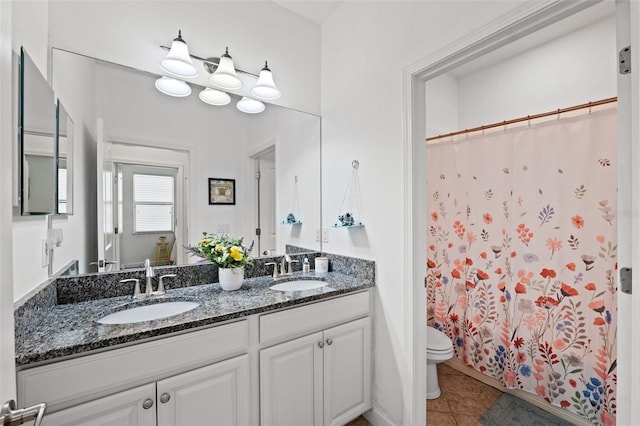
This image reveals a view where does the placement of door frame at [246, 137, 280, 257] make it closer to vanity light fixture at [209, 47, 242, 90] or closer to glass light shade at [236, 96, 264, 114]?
glass light shade at [236, 96, 264, 114]

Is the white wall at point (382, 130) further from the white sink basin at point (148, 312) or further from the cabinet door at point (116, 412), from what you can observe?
the cabinet door at point (116, 412)

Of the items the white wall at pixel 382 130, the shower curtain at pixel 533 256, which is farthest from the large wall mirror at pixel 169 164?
the shower curtain at pixel 533 256

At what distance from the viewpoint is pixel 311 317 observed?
146 centimetres

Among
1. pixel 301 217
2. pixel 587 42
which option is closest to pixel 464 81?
pixel 587 42

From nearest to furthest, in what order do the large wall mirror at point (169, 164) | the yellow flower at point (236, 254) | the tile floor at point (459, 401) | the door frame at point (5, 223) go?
the door frame at point (5, 223), the large wall mirror at point (169, 164), the yellow flower at point (236, 254), the tile floor at point (459, 401)

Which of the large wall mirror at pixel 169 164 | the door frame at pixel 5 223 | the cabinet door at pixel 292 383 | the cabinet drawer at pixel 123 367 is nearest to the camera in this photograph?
the door frame at pixel 5 223

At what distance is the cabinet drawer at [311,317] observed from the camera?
1319mm

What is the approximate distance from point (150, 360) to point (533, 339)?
226cm

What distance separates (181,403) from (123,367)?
270 mm

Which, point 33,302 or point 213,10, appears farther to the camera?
point 213,10

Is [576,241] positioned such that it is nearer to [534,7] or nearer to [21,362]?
[534,7]

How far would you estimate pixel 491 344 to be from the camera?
6.97 feet

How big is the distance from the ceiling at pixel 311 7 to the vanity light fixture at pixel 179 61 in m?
0.82

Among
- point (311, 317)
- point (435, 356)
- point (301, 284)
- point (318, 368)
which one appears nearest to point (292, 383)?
point (318, 368)
